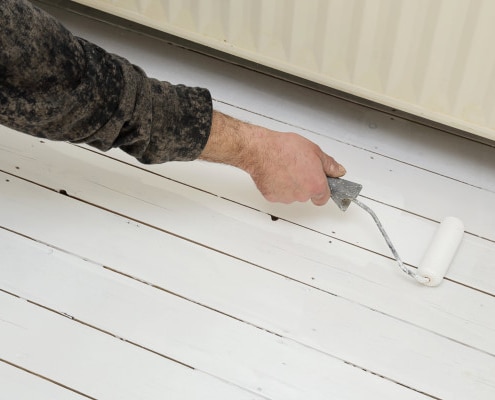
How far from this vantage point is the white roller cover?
1262mm

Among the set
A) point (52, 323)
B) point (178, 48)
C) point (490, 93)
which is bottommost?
point (52, 323)

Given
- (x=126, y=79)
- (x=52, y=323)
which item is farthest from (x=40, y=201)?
(x=126, y=79)

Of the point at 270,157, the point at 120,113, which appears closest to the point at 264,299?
the point at 270,157

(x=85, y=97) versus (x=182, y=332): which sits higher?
(x=85, y=97)

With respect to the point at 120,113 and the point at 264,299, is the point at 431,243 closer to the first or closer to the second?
the point at 264,299

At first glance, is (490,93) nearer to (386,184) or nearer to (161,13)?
(386,184)

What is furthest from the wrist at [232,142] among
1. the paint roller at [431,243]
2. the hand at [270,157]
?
the paint roller at [431,243]

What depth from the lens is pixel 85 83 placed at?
1033 mm

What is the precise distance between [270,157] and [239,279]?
8.1 inches

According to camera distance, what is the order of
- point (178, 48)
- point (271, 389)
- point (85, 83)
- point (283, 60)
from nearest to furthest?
point (85, 83), point (271, 389), point (283, 60), point (178, 48)

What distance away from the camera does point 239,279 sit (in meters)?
1.29

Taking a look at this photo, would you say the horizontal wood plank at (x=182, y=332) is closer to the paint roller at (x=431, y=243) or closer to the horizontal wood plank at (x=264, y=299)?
the horizontal wood plank at (x=264, y=299)

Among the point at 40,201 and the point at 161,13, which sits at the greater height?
the point at 161,13

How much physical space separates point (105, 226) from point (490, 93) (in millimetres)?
661
